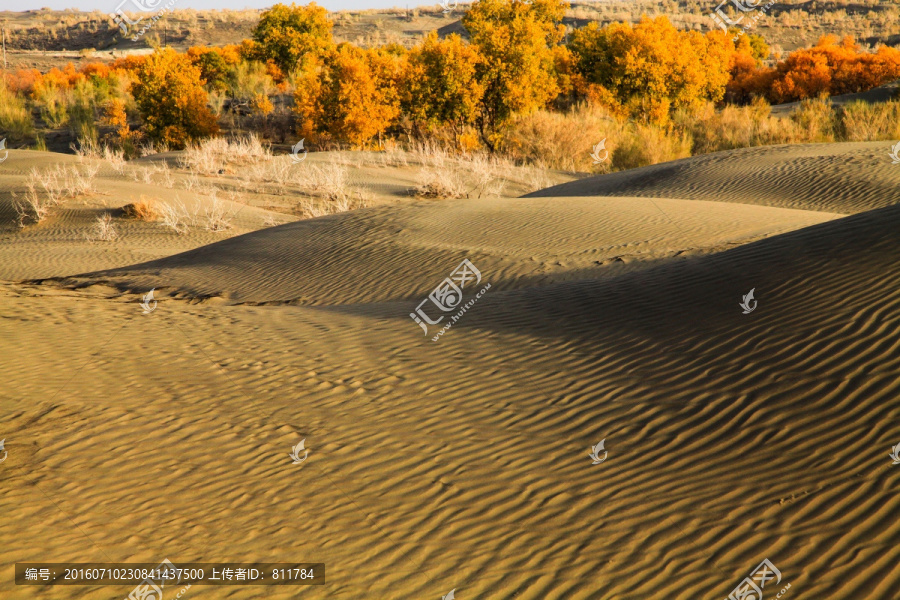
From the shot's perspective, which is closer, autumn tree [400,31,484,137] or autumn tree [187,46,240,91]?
autumn tree [400,31,484,137]

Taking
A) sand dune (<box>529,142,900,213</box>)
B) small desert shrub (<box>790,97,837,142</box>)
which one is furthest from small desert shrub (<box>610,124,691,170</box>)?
sand dune (<box>529,142,900,213</box>)

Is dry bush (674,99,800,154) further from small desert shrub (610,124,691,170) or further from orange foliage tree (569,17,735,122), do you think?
orange foliage tree (569,17,735,122)

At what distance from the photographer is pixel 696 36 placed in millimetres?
35500

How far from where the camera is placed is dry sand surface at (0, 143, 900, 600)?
10.8ft

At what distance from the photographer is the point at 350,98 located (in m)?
26.5

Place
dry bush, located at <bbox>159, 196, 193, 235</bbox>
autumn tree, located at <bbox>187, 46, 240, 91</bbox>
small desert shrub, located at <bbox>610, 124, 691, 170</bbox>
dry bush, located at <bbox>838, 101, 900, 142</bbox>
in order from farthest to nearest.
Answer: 1. autumn tree, located at <bbox>187, 46, 240, 91</bbox>
2. small desert shrub, located at <bbox>610, 124, 691, 170</bbox>
3. dry bush, located at <bbox>838, 101, 900, 142</bbox>
4. dry bush, located at <bbox>159, 196, 193, 235</bbox>

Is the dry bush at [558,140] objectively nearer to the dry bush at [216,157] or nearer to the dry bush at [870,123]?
the dry bush at [870,123]

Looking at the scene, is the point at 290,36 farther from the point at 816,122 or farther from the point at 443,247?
the point at 443,247

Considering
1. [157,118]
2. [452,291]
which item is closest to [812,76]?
[157,118]

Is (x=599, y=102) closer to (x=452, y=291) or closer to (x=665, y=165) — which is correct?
(x=665, y=165)

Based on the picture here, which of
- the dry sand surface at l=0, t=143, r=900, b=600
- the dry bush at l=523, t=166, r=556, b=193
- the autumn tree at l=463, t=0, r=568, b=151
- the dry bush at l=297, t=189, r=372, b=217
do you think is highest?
the autumn tree at l=463, t=0, r=568, b=151

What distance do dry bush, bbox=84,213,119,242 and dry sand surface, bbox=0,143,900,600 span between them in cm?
596

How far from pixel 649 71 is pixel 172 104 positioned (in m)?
19.9

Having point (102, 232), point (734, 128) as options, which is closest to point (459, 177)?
point (102, 232)
